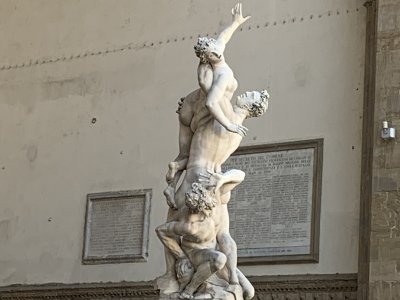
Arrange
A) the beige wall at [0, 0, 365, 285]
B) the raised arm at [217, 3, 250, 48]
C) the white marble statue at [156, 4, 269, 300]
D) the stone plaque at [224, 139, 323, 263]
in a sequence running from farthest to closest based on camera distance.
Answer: the beige wall at [0, 0, 365, 285] < the stone plaque at [224, 139, 323, 263] < the raised arm at [217, 3, 250, 48] < the white marble statue at [156, 4, 269, 300]

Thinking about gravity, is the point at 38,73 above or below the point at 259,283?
above

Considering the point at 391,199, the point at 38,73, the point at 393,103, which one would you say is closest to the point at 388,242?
the point at 391,199

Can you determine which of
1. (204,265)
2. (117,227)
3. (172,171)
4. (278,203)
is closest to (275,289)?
(278,203)

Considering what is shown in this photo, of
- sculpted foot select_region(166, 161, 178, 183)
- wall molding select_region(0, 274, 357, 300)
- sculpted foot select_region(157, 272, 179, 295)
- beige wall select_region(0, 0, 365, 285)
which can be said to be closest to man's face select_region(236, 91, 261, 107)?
sculpted foot select_region(166, 161, 178, 183)

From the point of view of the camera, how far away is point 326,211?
1487 cm

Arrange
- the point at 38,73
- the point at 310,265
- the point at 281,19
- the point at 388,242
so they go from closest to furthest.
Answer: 1. the point at 388,242
2. the point at 310,265
3. the point at 281,19
4. the point at 38,73

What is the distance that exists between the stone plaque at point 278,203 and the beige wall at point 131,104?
0.15 m

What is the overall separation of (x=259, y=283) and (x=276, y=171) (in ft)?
4.95

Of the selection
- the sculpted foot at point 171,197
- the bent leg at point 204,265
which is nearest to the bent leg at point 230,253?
the bent leg at point 204,265

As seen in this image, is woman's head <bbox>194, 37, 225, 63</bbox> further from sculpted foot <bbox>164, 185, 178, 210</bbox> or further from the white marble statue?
sculpted foot <bbox>164, 185, 178, 210</bbox>

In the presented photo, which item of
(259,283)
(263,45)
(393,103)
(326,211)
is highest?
(263,45)

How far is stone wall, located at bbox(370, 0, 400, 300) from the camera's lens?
45.2ft

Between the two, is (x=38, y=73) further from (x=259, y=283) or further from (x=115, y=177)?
(x=259, y=283)

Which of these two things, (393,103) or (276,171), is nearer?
(393,103)
